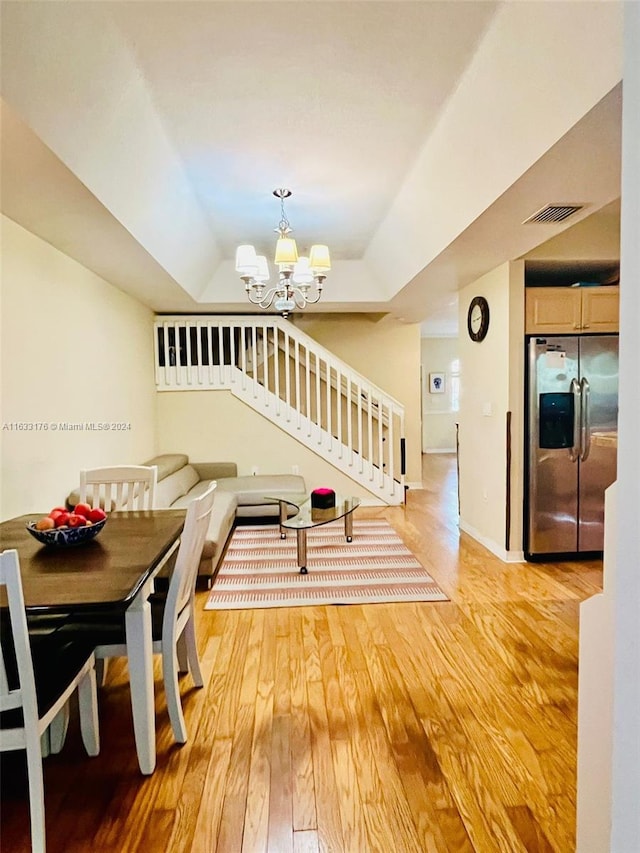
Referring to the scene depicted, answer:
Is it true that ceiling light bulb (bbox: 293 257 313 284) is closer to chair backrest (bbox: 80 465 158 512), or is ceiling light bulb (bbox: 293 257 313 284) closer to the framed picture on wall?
chair backrest (bbox: 80 465 158 512)

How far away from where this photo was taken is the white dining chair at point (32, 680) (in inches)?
49.4

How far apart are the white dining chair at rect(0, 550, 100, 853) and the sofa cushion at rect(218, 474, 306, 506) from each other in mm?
3135

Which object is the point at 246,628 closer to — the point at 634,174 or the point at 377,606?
the point at 377,606

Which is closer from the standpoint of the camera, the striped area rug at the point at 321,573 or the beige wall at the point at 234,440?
the striped area rug at the point at 321,573

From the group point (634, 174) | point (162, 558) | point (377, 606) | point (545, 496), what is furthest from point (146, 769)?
point (545, 496)

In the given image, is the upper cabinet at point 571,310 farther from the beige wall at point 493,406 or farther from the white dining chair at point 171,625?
the white dining chair at point 171,625

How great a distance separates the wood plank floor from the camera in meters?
1.49

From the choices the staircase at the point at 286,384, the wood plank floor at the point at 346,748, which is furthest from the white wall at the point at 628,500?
the staircase at the point at 286,384

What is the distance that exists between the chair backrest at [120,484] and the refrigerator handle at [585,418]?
327 cm

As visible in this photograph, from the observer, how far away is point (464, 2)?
1767 mm

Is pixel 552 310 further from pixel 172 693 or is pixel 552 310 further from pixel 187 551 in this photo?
pixel 172 693

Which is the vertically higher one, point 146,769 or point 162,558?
point 162,558

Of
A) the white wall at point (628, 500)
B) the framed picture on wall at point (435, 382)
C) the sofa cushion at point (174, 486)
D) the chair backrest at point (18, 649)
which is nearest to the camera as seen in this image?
the white wall at point (628, 500)

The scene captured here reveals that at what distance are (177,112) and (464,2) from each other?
1452mm
